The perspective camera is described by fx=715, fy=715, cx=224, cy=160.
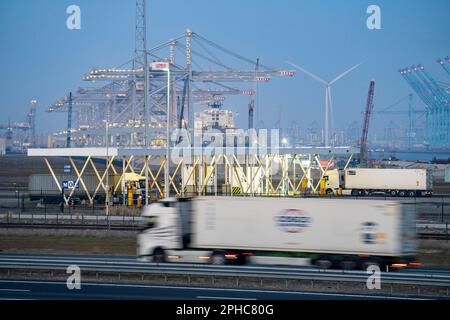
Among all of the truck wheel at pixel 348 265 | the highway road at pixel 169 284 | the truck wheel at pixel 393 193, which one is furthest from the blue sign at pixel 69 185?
the truck wheel at pixel 348 265

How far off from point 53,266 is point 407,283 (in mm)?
9313

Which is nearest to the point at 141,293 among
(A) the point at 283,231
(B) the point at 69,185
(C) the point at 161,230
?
(C) the point at 161,230

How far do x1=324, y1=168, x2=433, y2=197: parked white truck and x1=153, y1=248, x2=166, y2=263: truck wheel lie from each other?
34227mm

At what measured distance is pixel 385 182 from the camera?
52.7 metres

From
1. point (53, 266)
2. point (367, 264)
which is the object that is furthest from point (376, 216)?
point (53, 266)

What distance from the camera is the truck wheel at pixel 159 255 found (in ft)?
67.5

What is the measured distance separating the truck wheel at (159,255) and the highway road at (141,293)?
3.18 metres

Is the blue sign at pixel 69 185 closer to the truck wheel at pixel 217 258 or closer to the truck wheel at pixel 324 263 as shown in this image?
the truck wheel at pixel 217 258

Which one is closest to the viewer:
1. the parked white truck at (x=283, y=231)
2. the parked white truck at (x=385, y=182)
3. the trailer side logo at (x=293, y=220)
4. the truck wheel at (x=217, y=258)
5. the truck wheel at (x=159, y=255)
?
the parked white truck at (x=283, y=231)

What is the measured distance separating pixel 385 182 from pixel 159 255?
115ft

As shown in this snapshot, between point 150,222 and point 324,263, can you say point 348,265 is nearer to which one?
point 324,263
